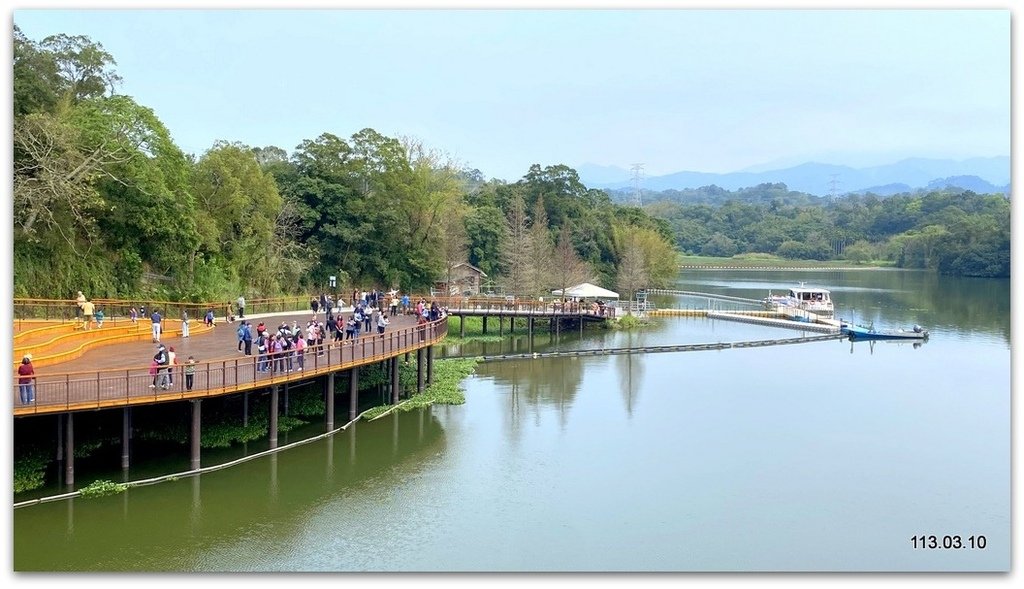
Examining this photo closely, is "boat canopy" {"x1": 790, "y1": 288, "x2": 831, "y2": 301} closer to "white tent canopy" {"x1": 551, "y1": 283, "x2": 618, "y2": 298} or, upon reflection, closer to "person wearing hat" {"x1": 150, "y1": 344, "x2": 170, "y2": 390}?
"white tent canopy" {"x1": 551, "y1": 283, "x2": 618, "y2": 298}

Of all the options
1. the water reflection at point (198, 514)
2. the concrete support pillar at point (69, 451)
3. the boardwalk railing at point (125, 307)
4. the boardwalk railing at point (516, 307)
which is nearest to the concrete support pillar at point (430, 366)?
the boardwalk railing at point (125, 307)

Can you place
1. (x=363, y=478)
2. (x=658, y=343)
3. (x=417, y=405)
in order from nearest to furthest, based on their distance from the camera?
1. (x=363, y=478)
2. (x=417, y=405)
3. (x=658, y=343)

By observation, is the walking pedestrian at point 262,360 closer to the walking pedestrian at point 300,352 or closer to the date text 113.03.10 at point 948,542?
the walking pedestrian at point 300,352

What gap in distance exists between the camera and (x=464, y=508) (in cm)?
2027

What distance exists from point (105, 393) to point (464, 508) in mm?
8330

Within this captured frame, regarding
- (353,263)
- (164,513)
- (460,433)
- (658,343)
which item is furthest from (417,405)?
(353,263)

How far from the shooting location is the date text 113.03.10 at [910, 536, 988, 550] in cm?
1873

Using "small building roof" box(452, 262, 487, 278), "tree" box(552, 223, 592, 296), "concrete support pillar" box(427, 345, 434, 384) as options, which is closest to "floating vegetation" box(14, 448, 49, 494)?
"concrete support pillar" box(427, 345, 434, 384)

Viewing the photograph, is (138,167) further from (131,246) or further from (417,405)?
(417,405)

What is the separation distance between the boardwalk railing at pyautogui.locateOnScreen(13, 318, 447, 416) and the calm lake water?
2117mm

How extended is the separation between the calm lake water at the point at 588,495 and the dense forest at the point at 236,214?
13450 mm

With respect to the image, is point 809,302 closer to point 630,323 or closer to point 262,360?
point 630,323

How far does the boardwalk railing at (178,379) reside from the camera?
19031 mm

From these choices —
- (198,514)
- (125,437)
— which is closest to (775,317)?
(125,437)
